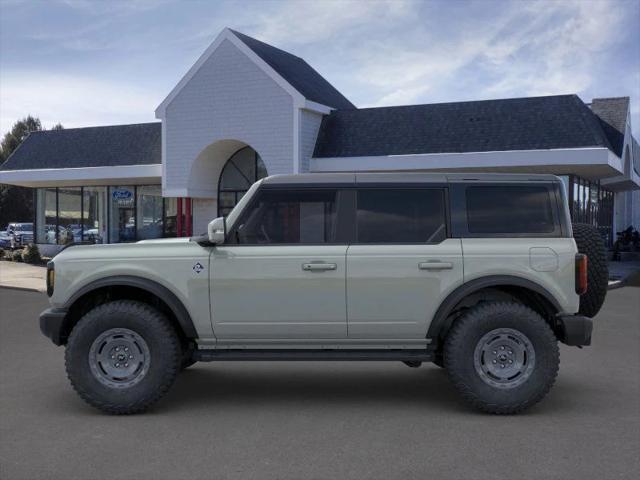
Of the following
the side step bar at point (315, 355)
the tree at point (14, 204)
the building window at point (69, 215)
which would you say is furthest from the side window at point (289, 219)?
the tree at point (14, 204)

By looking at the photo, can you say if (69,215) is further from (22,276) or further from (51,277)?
(51,277)

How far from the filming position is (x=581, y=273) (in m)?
6.37

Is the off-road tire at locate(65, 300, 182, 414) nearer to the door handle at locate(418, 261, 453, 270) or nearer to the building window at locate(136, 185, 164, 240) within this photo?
the door handle at locate(418, 261, 453, 270)

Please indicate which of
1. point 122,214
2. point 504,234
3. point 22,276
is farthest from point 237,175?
point 504,234

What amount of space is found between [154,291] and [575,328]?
12.3 ft

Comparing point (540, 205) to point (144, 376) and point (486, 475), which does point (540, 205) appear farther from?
point (144, 376)

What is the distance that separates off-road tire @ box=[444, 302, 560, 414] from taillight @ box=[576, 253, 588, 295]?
0.48 meters

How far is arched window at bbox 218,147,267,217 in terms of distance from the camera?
27000mm

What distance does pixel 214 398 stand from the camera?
6895mm

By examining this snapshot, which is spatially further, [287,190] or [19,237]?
[19,237]

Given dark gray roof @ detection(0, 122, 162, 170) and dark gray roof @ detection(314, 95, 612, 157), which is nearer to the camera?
dark gray roof @ detection(314, 95, 612, 157)

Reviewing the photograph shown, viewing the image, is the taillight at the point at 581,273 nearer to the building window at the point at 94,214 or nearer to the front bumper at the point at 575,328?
the front bumper at the point at 575,328

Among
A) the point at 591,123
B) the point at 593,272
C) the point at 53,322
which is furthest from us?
the point at 591,123

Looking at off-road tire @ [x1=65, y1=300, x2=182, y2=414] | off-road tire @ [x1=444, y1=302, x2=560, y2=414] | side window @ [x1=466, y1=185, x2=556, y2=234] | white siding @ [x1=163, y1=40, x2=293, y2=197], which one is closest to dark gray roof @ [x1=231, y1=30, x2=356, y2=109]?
white siding @ [x1=163, y1=40, x2=293, y2=197]
